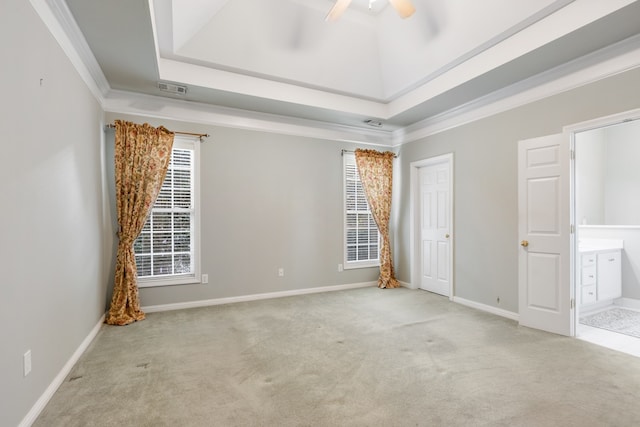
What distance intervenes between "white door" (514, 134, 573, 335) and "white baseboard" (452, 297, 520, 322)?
146mm

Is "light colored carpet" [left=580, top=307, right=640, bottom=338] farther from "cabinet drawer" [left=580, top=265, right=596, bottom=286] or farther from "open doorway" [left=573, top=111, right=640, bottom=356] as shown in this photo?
"cabinet drawer" [left=580, top=265, right=596, bottom=286]

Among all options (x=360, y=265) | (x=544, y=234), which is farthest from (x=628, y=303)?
(x=360, y=265)

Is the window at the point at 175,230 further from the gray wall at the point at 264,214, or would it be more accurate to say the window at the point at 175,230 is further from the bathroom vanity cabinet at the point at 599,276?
the bathroom vanity cabinet at the point at 599,276

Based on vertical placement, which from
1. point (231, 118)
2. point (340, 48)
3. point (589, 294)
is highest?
point (340, 48)

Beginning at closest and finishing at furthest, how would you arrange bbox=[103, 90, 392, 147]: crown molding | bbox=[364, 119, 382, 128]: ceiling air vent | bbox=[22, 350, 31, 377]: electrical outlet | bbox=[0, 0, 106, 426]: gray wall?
bbox=[0, 0, 106, 426]: gray wall < bbox=[22, 350, 31, 377]: electrical outlet < bbox=[103, 90, 392, 147]: crown molding < bbox=[364, 119, 382, 128]: ceiling air vent

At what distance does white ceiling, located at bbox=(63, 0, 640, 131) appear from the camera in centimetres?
279

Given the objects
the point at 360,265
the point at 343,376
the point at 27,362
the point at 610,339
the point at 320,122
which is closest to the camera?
the point at 27,362

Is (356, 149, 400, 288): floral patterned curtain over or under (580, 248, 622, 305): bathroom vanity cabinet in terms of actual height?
over

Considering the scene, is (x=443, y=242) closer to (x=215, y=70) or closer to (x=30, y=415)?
(x=215, y=70)

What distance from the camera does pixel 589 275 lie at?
416 cm

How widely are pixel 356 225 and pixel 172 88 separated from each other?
3.48m

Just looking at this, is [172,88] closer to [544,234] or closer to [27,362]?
[27,362]

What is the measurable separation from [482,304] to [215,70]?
15.0 feet

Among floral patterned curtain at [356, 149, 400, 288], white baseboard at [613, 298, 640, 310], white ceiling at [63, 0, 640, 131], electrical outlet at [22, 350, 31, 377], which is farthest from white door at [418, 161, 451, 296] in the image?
electrical outlet at [22, 350, 31, 377]
